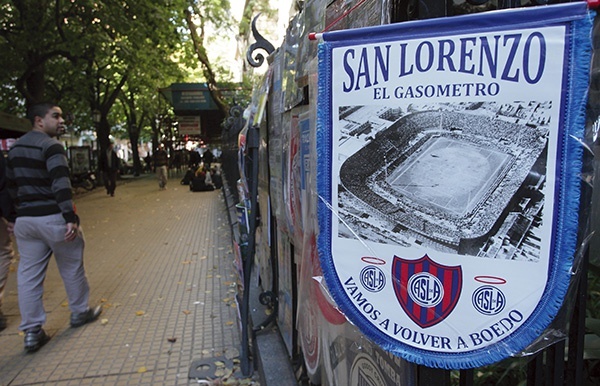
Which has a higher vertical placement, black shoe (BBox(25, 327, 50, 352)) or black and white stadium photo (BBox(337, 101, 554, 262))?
black and white stadium photo (BBox(337, 101, 554, 262))

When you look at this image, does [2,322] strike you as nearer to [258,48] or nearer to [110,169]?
[258,48]

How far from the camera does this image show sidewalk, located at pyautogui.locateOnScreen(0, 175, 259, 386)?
3.53 meters

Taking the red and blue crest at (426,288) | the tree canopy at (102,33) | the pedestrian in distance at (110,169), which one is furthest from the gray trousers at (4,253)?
the pedestrian in distance at (110,169)

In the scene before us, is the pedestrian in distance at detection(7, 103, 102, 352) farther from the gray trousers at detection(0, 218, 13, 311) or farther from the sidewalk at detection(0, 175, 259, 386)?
the gray trousers at detection(0, 218, 13, 311)

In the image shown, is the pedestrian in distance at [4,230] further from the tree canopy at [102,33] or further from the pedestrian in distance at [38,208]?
the tree canopy at [102,33]

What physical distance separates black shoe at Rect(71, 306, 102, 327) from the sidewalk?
2.6 inches

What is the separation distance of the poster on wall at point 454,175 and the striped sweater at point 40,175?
3.35 metres

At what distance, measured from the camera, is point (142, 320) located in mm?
4586

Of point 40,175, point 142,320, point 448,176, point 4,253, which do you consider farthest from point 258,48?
point 4,253

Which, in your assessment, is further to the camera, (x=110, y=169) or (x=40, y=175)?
(x=110, y=169)

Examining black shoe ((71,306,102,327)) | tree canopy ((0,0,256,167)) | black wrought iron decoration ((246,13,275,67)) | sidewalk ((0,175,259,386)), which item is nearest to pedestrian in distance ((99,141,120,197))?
tree canopy ((0,0,256,167))

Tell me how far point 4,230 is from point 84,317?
1229 mm

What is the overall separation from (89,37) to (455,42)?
35.6ft

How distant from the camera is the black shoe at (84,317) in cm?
438
